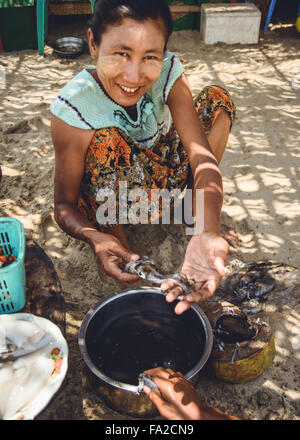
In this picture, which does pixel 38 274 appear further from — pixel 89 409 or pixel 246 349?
pixel 246 349

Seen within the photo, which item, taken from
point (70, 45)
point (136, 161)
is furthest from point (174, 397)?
point (70, 45)

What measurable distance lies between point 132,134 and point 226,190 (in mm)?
1072

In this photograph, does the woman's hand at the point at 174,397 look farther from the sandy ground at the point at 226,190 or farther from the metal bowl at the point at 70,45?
the metal bowl at the point at 70,45

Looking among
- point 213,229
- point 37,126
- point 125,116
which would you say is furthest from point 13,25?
point 213,229

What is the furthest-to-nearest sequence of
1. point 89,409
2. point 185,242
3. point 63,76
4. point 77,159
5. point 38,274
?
point 63,76 < point 185,242 < point 77,159 < point 89,409 < point 38,274

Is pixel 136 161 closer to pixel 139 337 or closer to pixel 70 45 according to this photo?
pixel 139 337

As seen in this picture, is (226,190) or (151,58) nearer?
(151,58)

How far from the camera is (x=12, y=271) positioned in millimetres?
1351

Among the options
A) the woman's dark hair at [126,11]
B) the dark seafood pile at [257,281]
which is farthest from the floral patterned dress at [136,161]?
the dark seafood pile at [257,281]

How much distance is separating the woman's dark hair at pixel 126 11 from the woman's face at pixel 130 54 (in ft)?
0.06

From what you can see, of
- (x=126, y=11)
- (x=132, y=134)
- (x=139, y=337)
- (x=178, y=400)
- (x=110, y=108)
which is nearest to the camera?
(x=178, y=400)

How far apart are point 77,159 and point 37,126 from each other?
1.98 meters

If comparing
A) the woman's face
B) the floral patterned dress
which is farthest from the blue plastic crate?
the woman's face

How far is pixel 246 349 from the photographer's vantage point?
1.83m
